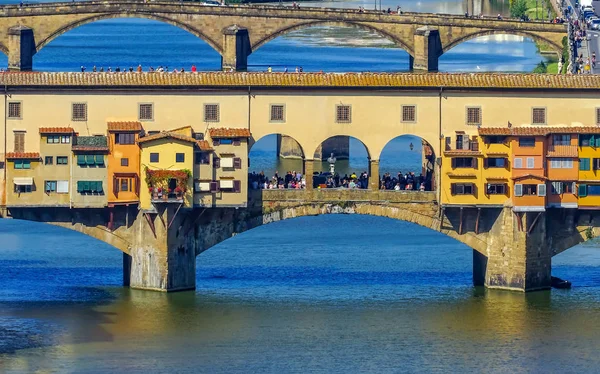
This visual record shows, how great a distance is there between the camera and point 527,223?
104312mm

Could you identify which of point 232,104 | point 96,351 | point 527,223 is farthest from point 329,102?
point 96,351

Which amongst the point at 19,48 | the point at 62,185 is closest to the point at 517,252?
the point at 62,185

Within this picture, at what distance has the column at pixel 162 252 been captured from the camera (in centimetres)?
10319

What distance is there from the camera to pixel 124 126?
340ft

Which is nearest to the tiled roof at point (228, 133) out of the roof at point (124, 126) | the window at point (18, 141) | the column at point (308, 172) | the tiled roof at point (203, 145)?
the tiled roof at point (203, 145)

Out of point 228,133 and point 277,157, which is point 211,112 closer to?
point 228,133

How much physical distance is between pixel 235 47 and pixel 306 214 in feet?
224

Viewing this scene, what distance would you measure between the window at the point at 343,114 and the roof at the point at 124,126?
9843mm

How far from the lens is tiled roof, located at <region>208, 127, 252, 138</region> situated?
104m

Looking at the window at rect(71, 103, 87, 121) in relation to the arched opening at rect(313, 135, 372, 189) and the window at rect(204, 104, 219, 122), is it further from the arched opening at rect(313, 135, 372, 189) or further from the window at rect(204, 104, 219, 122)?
the arched opening at rect(313, 135, 372, 189)

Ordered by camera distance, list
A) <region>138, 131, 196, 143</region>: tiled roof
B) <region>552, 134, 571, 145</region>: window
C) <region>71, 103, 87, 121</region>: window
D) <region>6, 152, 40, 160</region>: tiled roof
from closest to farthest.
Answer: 1. <region>138, 131, 196, 143</region>: tiled roof
2. <region>6, 152, 40, 160</region>: tiled roof
3. <region>71, 103, 87, 121</region>: window
4. <region>552, 134, 571, 145</region>: window

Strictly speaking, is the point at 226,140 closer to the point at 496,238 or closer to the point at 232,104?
the point at 232,104

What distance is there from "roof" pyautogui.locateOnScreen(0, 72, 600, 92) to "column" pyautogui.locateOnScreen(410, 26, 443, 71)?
2630 inches

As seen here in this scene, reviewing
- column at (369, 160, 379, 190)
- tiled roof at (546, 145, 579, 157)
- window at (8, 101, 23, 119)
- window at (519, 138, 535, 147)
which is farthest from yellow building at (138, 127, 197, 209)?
tiled roof at (546, 145, 579, 157)
